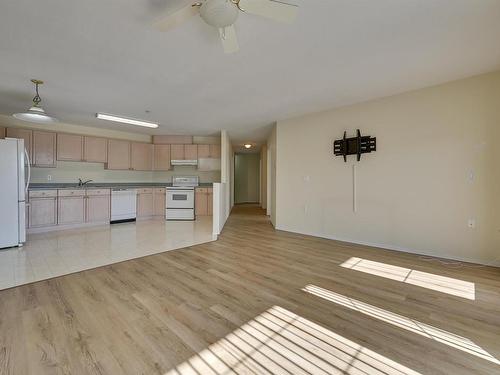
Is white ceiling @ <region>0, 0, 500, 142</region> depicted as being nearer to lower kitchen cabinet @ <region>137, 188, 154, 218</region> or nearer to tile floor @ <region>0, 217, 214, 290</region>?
tile floor @ <region>0, 217, 214, 290</region>

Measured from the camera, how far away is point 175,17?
1707 mm

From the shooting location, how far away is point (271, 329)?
1.71m

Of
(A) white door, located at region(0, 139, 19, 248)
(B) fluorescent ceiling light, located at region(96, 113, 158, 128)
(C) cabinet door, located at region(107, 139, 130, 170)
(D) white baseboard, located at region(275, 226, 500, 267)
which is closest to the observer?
(D) white baseboard, located at region(275, 226, 500, 267)

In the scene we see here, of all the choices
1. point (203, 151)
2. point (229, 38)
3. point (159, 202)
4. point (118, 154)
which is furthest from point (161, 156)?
point (229, 38)

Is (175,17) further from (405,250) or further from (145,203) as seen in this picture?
(145,203)

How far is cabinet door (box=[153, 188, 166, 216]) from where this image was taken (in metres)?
6.78

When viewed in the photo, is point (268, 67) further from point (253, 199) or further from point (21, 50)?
point (253, 199)

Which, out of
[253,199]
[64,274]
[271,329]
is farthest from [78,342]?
[253,199]

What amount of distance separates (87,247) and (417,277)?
15.3ft

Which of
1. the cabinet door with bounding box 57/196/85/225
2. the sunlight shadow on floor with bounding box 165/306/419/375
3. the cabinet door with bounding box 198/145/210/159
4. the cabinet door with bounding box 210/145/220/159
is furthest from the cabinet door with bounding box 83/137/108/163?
the sunlight shadow on floor with bounding box 165/306/419/375

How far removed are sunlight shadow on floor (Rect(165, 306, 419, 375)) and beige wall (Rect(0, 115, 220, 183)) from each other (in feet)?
19.7

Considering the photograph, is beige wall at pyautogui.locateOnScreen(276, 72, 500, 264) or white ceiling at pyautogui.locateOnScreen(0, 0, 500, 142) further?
beige wall at pyautogui.locateOnScreen(276, 72, 500, 264)

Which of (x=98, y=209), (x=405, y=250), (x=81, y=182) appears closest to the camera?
(x=405, y=250)

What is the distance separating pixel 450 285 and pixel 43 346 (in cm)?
354
